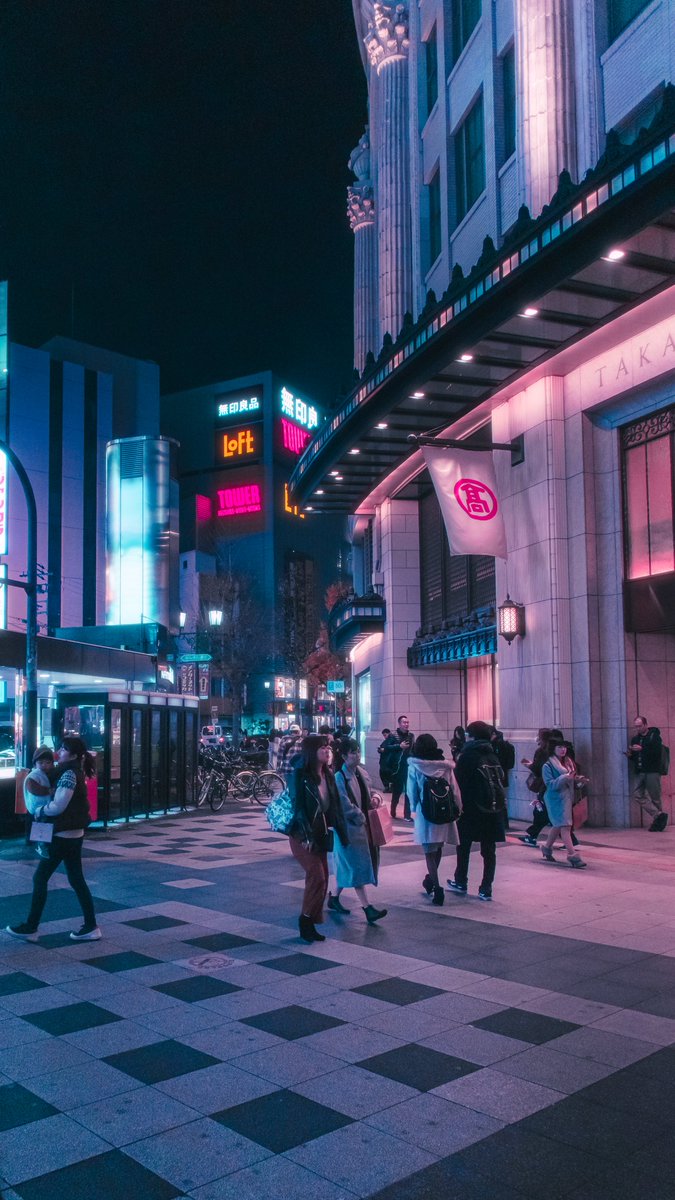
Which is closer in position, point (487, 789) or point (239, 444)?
point (487, 789)

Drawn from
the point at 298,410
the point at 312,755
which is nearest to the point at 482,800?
the point at 312,755

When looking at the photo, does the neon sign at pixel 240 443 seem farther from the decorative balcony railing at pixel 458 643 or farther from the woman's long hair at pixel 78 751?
the woman's long hair at pixel 78 751

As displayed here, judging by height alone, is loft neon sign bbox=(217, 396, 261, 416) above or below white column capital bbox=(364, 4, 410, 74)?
above

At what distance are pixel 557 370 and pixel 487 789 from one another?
10218 millimetres

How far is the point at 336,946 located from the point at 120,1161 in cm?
430

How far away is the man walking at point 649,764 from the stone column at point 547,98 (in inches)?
382

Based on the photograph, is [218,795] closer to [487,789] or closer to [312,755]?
[487,789]

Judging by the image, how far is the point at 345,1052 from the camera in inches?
224

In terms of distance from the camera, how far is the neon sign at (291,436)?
95562 mm

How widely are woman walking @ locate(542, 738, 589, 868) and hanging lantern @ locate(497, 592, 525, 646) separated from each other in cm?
584

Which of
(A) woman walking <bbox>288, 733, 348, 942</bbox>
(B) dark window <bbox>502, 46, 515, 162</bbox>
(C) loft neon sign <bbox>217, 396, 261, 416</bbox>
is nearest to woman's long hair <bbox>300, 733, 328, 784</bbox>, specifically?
(A) woman walking <bbox>288, 733, 348, 942</bbox>

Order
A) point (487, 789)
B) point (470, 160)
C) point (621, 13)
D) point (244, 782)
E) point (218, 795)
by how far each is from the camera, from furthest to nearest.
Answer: point (244, 782) < point (470, 160) < point (218, 795) < point (621, 13) < point (487, 789)

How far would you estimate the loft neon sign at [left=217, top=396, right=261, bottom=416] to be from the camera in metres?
95.9

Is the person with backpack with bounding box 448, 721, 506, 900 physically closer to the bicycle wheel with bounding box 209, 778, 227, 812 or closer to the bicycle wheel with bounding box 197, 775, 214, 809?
the bicycle wheel with bounding box 209, 778, 227, 812
